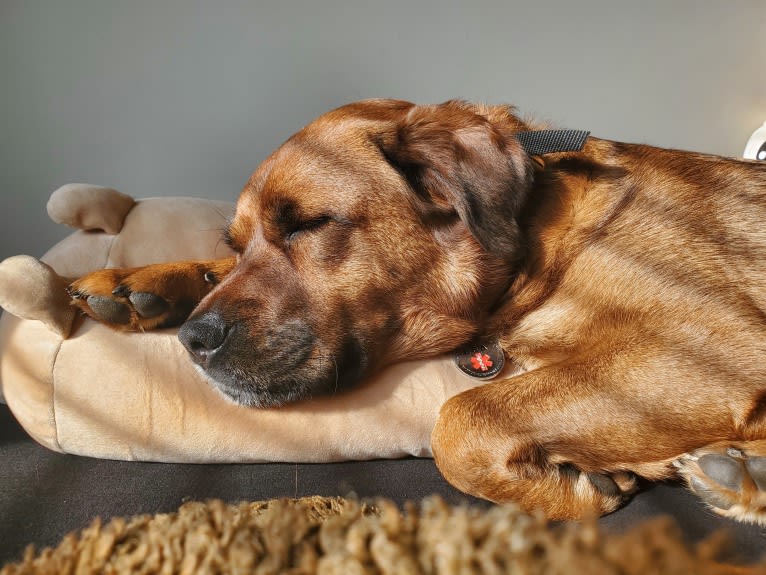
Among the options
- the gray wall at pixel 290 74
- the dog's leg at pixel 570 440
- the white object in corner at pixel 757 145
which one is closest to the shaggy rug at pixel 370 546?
the dog's leg at pixel 570 440

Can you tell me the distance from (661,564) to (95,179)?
329 centimetres

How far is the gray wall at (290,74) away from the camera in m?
3.04

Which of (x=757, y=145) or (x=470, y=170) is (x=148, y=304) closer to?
(x=470, y=170)

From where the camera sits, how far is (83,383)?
1493 millimetres

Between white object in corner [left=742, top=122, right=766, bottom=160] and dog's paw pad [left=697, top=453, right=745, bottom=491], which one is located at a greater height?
white object in corner [left=742, top=122, right=766, bottom=160]

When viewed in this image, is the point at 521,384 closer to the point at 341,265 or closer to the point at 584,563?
the point at 341,265

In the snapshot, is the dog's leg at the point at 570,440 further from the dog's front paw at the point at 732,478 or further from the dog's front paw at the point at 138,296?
the dog's front paw at the point at 138,296

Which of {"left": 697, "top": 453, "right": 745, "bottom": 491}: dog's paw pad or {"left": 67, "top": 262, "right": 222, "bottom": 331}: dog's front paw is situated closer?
{"left": 697, "top": 453, "right": 745, "bottom": 491}: dog's paw pad

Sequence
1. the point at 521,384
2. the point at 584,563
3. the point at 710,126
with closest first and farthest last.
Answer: the point at 584,563, the point at 521,384, the point at 710,126

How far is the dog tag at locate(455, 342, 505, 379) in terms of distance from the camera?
5.49ft

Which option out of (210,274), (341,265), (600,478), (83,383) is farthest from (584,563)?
(210,274)

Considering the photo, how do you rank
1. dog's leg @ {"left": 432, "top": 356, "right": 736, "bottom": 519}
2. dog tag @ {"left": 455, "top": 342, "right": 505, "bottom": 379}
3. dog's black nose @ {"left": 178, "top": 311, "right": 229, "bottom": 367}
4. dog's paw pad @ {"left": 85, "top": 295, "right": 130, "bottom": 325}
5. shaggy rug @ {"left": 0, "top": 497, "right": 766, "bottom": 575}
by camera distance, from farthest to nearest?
dog tag @ {"left": 455, "top": 342, "right": 505, "bottom": 379} → dog's paw pad @ {"left": 85, "top": 295, "right": 130, "bottom": 325} → dog's black nose @ {"left": 178, "top": 311, "right": 229, "bottom": 367} → dog's leg @ {"left": 432, "top": 356, "right": 736, "bottom": 519} → shaggy rug @ {"left": 0, "top": 497, "right": 766, "bottom": 575}

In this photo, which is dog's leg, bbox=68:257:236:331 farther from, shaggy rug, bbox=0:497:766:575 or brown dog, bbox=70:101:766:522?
shaggy rug, bbox=0:497:766:575

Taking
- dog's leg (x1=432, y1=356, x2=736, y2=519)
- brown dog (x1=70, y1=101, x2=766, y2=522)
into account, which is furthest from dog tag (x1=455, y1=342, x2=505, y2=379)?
dog's leg (x1=432, y1=356, x2=736, y2=519)
